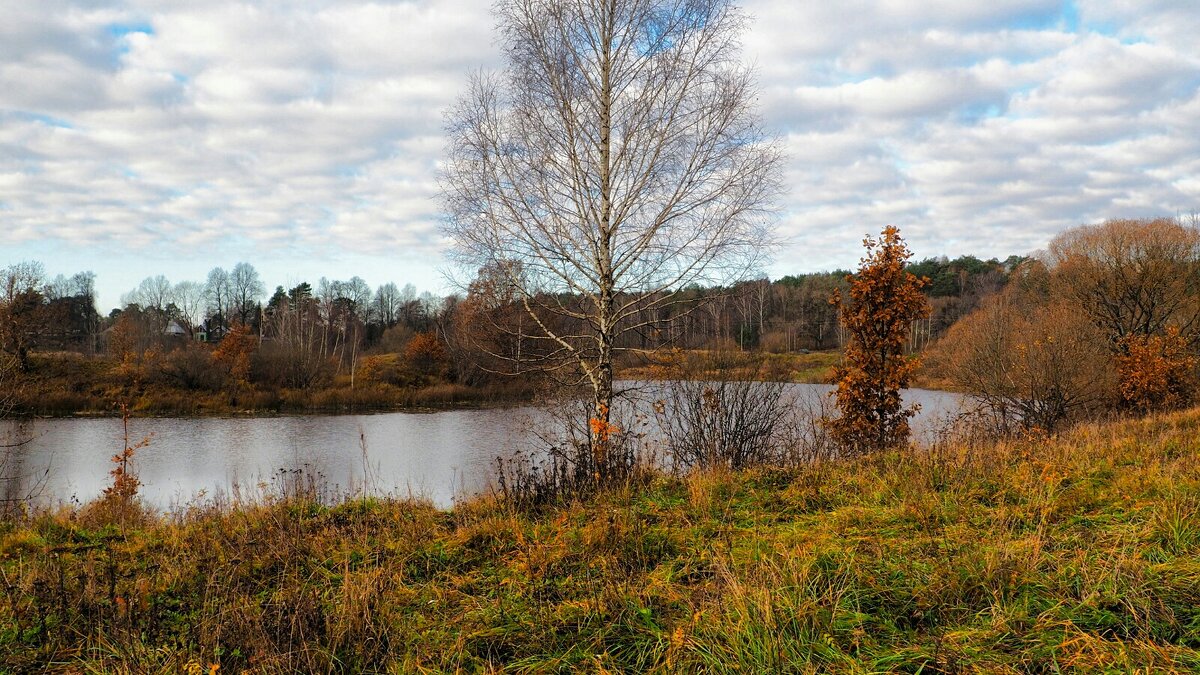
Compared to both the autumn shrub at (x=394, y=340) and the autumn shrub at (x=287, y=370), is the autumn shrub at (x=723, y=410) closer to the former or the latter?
the autumn shrub at (x=287, y=370)

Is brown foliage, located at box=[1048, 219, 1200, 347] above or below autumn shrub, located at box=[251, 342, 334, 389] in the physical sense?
above

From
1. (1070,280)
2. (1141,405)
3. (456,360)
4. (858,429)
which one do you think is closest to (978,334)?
(1141,405)

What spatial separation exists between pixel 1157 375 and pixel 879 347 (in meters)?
13.2

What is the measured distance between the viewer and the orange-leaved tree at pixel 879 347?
34.3 feet

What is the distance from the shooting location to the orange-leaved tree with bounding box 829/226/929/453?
10445mm

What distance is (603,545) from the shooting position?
4.50 metres

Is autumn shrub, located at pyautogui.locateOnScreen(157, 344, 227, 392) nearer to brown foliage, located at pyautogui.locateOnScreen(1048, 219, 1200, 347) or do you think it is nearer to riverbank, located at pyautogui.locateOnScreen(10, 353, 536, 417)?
riverbank, located at pyautogui.locateOnScreen(10, 353, 536, 417)

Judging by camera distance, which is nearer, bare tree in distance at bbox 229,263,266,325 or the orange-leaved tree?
the orange-leaved tree

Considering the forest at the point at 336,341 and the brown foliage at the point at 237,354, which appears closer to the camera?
the forest at the point at 336,341

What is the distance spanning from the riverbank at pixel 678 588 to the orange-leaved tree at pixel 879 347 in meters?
4.60

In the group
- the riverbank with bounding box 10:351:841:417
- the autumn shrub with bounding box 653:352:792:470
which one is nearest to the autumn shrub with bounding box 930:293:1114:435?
the autumn shrub with bounding box 653:352:792:470

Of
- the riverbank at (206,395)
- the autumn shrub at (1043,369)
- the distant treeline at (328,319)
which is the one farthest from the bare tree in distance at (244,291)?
the autumn shrub at (1043,369)

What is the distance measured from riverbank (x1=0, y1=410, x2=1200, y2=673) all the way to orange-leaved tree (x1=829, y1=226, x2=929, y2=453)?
4605mm

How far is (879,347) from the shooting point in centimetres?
1059
